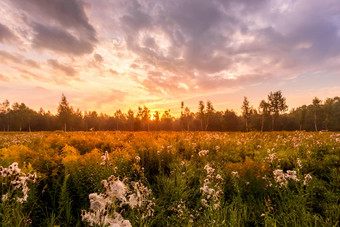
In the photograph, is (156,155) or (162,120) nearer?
(156,155)

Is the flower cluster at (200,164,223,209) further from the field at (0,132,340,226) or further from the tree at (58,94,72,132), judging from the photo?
the tree at (58,94,72,132)

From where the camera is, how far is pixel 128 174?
3.78m

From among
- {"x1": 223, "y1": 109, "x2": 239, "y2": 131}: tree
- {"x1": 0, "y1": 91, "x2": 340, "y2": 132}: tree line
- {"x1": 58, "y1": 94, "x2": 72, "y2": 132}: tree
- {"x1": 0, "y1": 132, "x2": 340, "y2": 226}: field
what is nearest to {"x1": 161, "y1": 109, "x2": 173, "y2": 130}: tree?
{"x1": 0, "y1": 91, "x2": 340, "y2": 132}: tree line

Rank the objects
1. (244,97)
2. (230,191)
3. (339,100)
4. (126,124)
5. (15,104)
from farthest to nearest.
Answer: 1. (126,124)
2. (339,100)
3. (15,104)
4. (244,97)
5. (230,191)

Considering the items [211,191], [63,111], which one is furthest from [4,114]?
[211,191]

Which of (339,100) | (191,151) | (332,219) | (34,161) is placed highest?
(339,100)

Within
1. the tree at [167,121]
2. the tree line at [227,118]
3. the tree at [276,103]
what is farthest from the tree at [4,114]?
the tree at [276,103]

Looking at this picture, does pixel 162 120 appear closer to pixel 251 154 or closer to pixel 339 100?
pixel 339 100

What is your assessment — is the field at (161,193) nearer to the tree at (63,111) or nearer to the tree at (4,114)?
the tree at (63,111)

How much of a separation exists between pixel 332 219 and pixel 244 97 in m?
53.4

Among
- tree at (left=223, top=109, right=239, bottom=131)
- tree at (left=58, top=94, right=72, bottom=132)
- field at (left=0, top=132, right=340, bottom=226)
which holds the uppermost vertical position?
tree at (left=58, top=94, right=72, bottom=132)

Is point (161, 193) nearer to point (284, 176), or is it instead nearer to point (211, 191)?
point (211, 191)

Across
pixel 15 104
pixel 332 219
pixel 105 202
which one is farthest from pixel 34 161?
pixel 15 104

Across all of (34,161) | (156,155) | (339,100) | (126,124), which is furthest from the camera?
(126,124)
